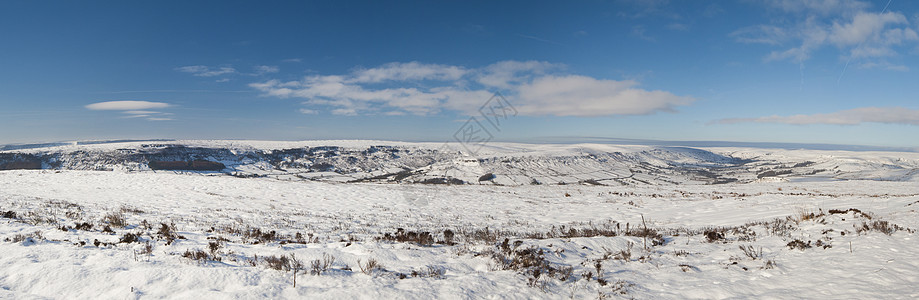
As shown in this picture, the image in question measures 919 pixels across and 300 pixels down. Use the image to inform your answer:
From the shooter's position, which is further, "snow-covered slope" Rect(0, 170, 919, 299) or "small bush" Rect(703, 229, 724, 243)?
"small bush" Rect(703, 229, 724, 243)

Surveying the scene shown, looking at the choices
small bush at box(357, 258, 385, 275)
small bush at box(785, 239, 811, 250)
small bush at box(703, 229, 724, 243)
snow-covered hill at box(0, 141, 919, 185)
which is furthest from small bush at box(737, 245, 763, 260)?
snow-covered hill at box(0, 141, 919, 185)

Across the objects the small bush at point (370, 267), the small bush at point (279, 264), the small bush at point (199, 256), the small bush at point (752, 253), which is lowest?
the small bush at point (752, 253)

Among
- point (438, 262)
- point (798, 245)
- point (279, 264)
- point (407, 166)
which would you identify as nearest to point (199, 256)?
point (279, 264)

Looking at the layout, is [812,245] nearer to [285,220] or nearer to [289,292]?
[289,292]

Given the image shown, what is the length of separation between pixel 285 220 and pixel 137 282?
342 inches

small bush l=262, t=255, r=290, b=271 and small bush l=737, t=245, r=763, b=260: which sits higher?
small bush l=262, t=255, r=290, b=271

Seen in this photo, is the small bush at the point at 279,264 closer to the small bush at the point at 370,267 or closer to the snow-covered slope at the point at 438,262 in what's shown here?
the snow-covered slope at the point at 438,262

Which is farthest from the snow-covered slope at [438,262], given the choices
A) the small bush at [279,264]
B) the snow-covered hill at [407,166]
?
the snow-covered hill at [407,166]

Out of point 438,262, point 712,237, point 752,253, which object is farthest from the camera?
point 712,237

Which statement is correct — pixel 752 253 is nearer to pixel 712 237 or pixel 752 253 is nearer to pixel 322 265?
pixel 712 237

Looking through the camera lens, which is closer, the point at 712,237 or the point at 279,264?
the point at 279,264

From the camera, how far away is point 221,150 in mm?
114500

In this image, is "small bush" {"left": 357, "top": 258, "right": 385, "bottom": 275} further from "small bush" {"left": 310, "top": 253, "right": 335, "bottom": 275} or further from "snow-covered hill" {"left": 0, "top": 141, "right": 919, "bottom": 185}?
"snow-covered hill" {"left": 0, "top": 141, "right": 919, "bottom": 185}

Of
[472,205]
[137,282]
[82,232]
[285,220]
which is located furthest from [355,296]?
[472,205]
